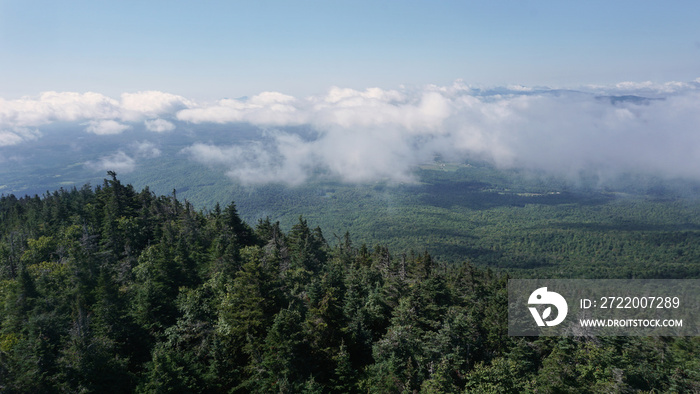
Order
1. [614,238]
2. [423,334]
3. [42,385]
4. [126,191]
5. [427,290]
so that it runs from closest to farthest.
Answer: [42,385] < [423,334] < [427,290] < [126,191] < [614,238]

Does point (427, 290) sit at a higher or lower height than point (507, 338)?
higher

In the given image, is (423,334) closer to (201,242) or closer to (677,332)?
(677,332)

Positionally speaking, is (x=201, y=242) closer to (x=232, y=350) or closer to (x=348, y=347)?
(x=232, y=350)

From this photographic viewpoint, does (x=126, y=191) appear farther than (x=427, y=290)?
Yes

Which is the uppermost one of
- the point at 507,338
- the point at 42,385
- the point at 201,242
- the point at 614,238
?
the point at 201,242

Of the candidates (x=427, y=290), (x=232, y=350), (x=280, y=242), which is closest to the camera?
(x=232, y=350)

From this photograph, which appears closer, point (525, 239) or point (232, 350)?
point (232, 350)

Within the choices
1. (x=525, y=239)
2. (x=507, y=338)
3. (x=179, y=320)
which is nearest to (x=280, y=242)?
(x=179, y=320)

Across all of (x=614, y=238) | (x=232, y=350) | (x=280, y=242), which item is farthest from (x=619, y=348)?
(x=614, y=238)

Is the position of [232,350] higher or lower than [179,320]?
lower
